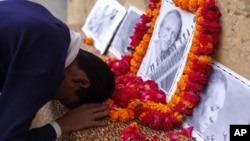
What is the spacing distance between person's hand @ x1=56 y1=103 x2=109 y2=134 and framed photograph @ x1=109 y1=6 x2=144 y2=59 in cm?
70

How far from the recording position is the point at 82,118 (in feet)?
4.47

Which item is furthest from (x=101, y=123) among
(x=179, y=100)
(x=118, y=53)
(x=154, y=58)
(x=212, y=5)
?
(x=118, y=53)

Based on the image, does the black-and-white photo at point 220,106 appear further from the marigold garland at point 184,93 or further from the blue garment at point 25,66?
the blue garment at point 25,66

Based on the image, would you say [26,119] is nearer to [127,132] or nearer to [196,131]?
[127,132]

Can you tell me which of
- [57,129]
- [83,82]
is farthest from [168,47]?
[57,129]

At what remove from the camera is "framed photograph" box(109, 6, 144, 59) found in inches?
82.4

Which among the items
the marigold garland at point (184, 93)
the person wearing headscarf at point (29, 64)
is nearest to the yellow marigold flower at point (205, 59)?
the marigold garland at point (184, 93)

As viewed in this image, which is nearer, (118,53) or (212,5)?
(212,5)

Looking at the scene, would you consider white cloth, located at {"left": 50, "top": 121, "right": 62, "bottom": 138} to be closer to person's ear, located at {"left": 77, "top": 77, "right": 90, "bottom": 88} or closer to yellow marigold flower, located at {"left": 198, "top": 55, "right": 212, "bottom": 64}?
person's ear, located at {"left": 77, "top": 77, "right": 90, "bottom": 88}

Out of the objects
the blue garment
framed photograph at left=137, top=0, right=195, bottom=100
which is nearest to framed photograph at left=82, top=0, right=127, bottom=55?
framed photograph at left=137, top=0, right=195, bottom=100

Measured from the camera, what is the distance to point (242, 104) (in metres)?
1.26

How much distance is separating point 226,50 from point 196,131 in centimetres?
32

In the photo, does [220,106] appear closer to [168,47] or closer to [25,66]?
[168,47]

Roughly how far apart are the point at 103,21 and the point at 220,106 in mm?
1280
